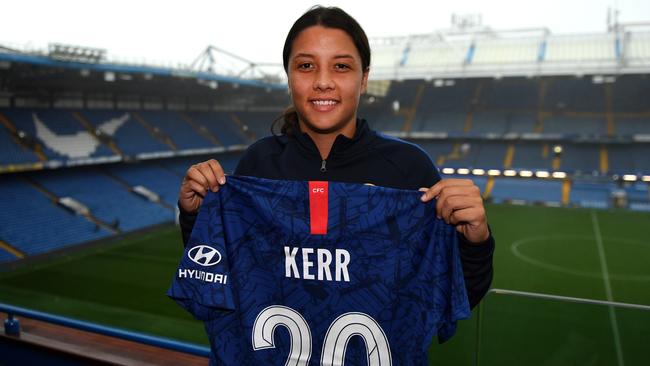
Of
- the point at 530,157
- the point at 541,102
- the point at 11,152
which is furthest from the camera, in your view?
the point at 541,102

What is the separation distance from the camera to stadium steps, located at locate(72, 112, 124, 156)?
83.0ft

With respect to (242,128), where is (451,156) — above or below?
below

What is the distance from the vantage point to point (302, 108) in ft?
6.97

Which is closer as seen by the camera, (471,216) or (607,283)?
(471,216)

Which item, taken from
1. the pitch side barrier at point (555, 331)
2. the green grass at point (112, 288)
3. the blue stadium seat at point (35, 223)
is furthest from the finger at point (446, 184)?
the blue stadium seat at point (35, 223)

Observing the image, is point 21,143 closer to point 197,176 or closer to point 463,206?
point 197,176

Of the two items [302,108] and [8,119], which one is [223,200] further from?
[8,119]

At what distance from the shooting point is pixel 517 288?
44.5 ft

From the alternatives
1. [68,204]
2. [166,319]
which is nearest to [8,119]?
[68,204]

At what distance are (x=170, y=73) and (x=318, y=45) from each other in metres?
23.7

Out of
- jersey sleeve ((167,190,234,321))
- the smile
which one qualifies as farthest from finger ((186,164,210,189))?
the smile

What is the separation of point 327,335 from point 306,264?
32 centimetres

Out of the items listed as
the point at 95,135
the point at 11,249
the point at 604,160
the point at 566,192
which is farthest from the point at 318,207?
the point at 604,160

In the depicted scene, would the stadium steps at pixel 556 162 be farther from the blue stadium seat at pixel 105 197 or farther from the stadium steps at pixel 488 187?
the blue stadium seat at pixel 105 197
